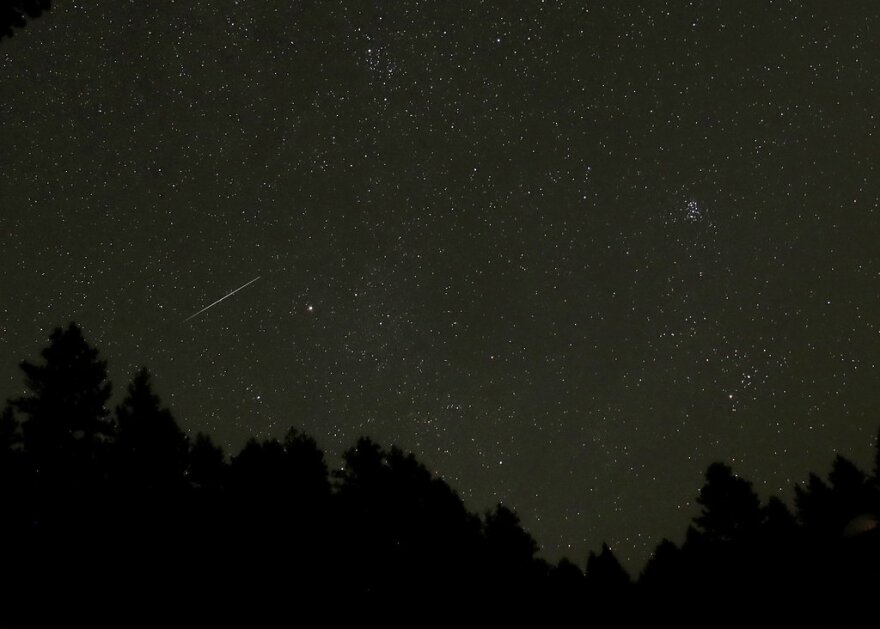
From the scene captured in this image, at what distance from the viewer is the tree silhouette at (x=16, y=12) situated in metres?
4.14

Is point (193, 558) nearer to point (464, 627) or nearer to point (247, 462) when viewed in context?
point (247, 462)

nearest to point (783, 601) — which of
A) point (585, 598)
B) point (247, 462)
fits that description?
point (585, 598)

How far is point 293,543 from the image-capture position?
72.3 ft

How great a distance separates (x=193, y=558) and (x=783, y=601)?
20.3 m

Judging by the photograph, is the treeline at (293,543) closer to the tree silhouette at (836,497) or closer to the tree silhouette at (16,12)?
the tree silhouette at (836,497)

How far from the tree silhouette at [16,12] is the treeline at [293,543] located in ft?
43.9

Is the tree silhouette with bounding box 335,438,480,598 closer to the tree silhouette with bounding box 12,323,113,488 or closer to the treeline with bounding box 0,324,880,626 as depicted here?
the treeline with bounding box 0,324,880,626

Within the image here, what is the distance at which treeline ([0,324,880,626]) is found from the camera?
16703mm

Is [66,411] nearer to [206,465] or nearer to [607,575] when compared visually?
[206,465]

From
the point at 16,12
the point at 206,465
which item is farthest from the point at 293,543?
the point at 16,12

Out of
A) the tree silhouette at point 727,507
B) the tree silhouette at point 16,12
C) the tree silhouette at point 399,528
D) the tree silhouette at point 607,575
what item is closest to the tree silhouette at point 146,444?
the tree silhouette at point 399,528

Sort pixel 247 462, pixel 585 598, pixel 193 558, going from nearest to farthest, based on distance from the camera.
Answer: pixel 193 558, pixel 247 462, pixel 585 598

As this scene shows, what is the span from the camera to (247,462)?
24.6m

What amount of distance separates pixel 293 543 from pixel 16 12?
20049 millimetres
